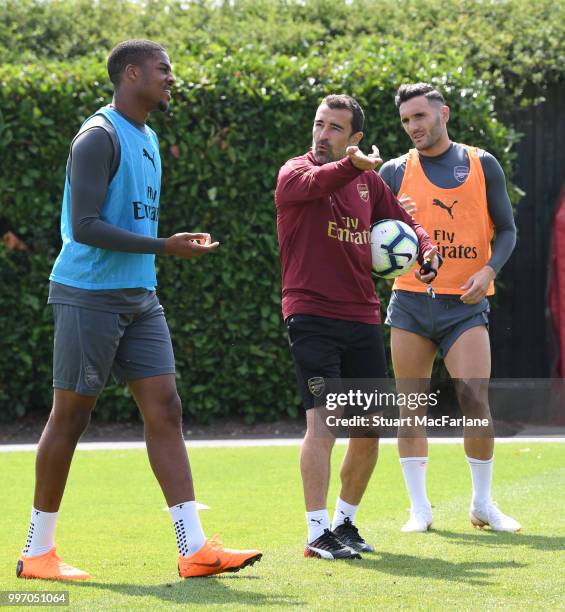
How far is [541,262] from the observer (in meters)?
12.3

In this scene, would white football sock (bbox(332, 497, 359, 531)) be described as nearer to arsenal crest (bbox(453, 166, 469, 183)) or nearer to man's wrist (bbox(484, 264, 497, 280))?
man's wrist (bbox(484, 264, 497, 280))

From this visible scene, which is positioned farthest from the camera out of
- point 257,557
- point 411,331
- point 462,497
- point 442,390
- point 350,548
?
point 442,390

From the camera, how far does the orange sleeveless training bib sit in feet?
22.3

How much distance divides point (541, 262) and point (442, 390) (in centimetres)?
163

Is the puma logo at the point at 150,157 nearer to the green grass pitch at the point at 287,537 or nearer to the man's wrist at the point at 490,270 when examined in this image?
the green grass pitch at the point at 287,537

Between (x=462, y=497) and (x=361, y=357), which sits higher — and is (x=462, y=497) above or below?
below

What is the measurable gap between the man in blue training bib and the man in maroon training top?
74cm

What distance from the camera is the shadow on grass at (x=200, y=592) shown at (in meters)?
Result: 4.73

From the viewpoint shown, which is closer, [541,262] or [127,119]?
[127,119]

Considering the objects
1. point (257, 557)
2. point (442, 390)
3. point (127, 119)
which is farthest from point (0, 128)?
point (257, 557)

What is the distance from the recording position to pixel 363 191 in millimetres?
6180

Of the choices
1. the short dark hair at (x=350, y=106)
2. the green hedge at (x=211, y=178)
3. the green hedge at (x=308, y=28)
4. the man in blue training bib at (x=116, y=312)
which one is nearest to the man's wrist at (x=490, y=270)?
the short dark hair at (x=350, y=106)

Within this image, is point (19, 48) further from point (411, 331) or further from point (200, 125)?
point (411, 331)

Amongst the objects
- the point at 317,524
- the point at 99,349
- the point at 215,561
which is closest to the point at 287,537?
the point at 317,524
